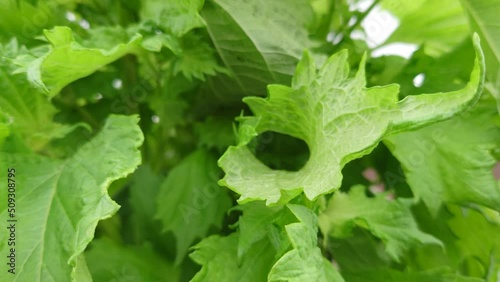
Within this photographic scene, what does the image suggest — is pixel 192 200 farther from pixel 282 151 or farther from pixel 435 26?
pixel 435 26

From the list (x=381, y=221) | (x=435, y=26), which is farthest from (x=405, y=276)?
(x=435, y=26)

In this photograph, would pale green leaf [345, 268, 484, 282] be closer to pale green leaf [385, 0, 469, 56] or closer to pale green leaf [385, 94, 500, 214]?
pale green leaf [385, 94, 500, 214]

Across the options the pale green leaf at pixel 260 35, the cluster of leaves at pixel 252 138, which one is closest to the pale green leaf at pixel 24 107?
the cluster of leaves at pixel 252 138

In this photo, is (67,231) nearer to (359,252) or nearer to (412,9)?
(359,252)

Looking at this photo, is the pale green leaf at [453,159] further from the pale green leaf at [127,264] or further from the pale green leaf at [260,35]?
the pale green leaf at [127,264]

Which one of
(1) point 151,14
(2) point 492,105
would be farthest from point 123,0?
(2) point 492,105

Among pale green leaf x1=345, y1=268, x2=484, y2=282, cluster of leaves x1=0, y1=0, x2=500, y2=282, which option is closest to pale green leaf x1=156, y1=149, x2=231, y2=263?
cluster of leaves x1=0, y1=0, x2=500, y2=282
